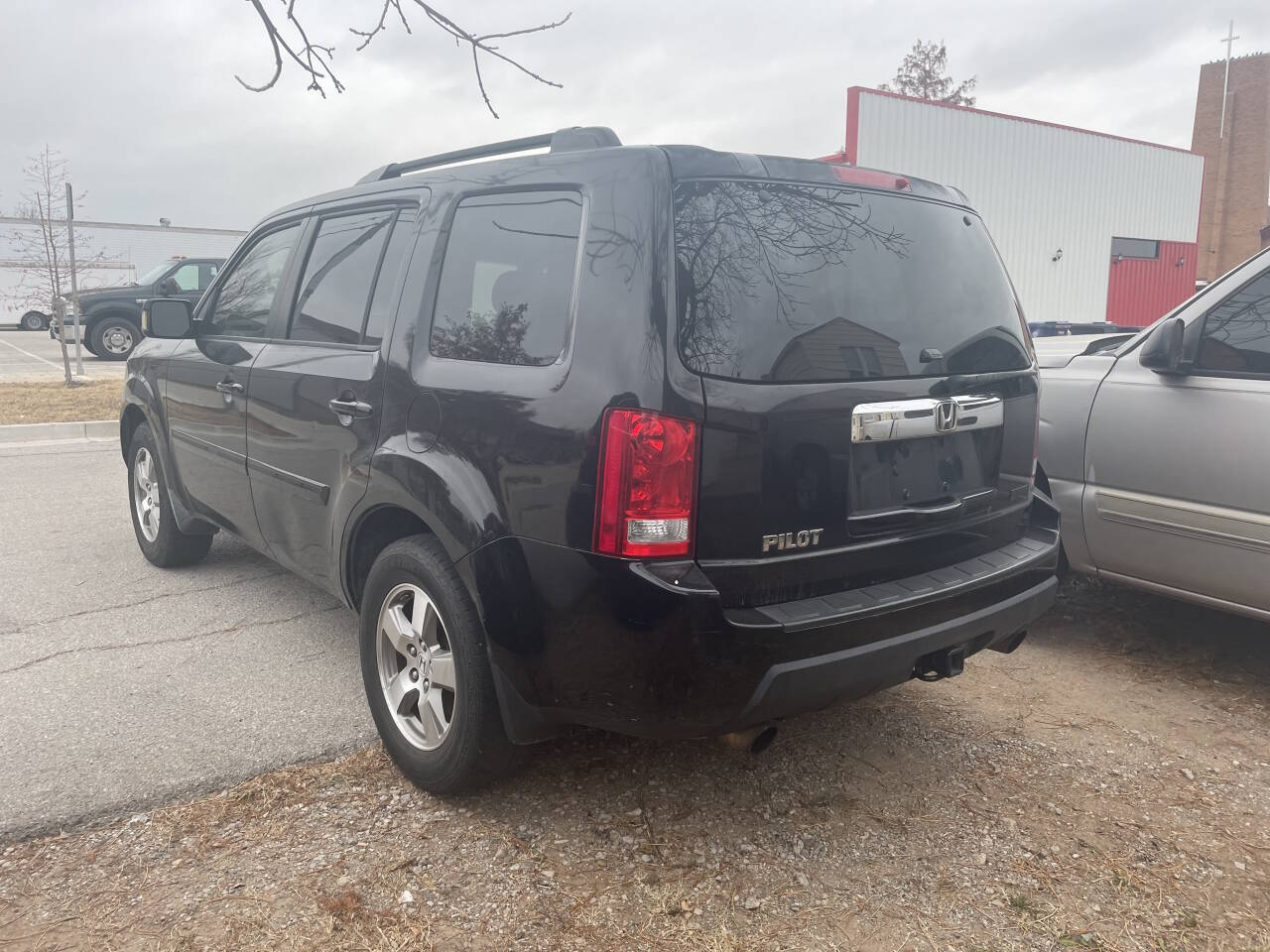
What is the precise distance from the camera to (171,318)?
4527 millimetres

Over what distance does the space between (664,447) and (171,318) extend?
310 centimetres

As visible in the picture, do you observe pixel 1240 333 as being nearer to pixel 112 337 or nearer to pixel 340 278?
pixel 340 278

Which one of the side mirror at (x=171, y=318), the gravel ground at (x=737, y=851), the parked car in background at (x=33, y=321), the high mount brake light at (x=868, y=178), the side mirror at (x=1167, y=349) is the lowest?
the gravel ground at (x=737, y=851)

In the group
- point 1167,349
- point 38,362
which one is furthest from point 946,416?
point 38,362

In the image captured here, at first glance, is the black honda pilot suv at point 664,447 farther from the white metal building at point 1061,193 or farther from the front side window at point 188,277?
the front side window at point 188,277

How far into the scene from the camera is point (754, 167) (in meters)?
2.64

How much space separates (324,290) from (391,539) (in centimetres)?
104

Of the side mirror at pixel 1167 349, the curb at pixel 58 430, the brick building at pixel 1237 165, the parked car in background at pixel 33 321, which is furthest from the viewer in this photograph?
the brick building at pixel 1237 165

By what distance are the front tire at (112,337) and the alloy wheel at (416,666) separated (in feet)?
60.6

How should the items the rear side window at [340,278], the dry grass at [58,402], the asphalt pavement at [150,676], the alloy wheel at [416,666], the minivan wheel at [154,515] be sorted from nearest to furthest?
1. the alloy wheel at [416,666]
2. the asphalt pavement at [150,676]
3. the rear side window at [340,278]
4. the minivan wheel at [154,515]
5. the dry grass at [58,402]

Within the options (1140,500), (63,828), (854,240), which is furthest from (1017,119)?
(63,828)

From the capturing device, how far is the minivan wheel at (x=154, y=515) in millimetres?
5121

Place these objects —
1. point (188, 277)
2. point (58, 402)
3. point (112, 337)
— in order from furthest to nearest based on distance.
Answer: point (112, 337), point (188, 277), point (58, 402)

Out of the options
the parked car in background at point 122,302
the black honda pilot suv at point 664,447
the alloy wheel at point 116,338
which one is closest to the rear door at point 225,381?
the black honda pilot suv at point 664,447
